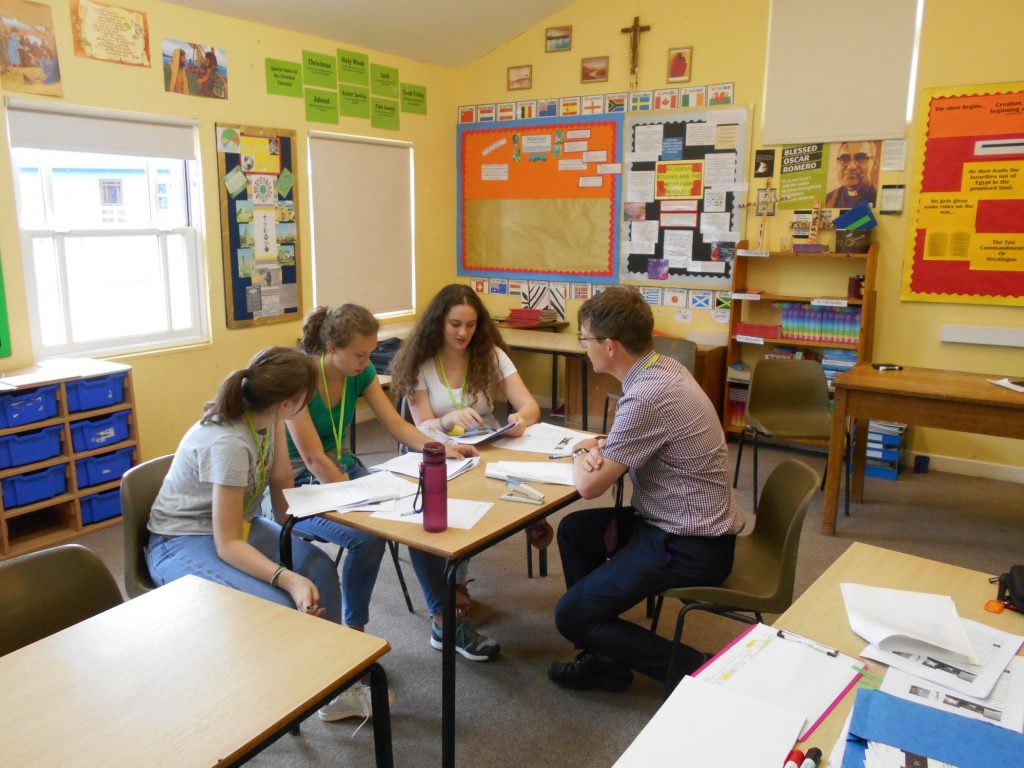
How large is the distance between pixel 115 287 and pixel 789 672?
402 centimetres

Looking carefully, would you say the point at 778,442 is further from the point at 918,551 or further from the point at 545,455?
the point at 545,455

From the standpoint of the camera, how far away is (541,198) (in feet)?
19.3

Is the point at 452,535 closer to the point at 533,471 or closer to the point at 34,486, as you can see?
the point at 533,471

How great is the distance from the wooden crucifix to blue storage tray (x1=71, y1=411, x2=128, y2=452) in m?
3.85

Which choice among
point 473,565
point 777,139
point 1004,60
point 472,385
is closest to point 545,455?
point 472,385

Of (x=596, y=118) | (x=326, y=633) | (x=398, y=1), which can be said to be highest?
(x=398, y=1)

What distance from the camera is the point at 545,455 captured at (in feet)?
8.43

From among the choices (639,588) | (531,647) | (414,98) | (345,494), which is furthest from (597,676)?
(414,98)

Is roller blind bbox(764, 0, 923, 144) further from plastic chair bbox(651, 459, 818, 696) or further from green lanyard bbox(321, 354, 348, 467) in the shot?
green lanyard bbox(321, 354, 348, 467)

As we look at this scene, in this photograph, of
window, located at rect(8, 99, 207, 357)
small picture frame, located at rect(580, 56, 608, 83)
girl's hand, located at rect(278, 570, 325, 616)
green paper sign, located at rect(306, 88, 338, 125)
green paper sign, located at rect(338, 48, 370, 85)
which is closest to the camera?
girl's hand, located at rect(278, 570, 325, 616)

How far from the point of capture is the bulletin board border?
4.50 meters

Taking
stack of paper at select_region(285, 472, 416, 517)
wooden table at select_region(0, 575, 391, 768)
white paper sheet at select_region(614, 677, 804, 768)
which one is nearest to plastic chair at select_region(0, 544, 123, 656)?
wooden table at select_region(0, 575, 391, 768)

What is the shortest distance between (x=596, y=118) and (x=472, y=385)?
10.7ft

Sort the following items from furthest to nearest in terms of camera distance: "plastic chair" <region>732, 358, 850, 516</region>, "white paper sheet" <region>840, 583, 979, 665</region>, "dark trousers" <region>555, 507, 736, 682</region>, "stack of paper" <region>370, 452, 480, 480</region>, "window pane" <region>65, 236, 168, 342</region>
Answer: "plastic chair" <region>732, 358, 850, 516</region> < "window pane" <region>65, 236, 168, 342</region> < "stack of paper" <region>370, 452, 480, 480</region> < "dark trousers" <region>555, 507, 736, 682</region> < "white paper sheet" <region>840, 583, 979, 665</region>
